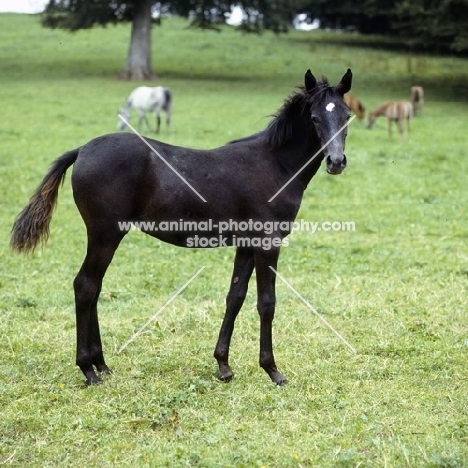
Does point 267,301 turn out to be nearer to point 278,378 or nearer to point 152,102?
point 278,378

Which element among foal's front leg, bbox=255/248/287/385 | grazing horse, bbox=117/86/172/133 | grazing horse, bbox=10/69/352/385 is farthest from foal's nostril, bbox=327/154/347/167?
grazing horse, bbox=117/86/172/133

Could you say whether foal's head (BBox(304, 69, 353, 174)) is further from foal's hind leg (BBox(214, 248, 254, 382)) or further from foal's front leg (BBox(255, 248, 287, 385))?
foal's hind leg (BBox(214, 248, 254, 382))

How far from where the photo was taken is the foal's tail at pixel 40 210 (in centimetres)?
576

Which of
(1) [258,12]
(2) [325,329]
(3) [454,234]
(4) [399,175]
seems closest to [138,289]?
(2) [325,329]

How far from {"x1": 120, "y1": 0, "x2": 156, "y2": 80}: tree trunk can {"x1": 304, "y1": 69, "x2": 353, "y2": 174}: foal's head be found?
2844 centimetres

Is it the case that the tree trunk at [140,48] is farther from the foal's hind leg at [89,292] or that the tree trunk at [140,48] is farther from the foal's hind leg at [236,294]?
the foal's hind leg at [89,292]

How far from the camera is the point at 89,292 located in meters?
5.60

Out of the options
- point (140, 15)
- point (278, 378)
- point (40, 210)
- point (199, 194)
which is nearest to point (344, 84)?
point (199, 194)

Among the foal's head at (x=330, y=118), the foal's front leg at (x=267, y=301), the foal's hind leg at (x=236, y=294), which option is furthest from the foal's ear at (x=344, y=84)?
the foal's hind leg at (x=236, y=294)

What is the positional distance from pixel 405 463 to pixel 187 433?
4.51 feet

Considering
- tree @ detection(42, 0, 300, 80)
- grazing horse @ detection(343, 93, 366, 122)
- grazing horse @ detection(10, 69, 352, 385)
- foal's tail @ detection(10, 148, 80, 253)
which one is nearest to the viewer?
grazing horse @ detection(10, 69, 352, 385)

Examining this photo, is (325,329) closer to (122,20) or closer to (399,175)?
(399,175)

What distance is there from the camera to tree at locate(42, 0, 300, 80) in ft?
108

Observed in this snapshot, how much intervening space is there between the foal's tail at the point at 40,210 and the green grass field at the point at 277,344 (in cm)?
107
